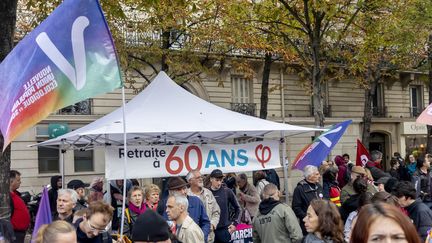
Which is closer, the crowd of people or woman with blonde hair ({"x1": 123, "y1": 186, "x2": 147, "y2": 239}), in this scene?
the crowd of people

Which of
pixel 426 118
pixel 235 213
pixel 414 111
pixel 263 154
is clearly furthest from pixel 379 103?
pixel 235 213

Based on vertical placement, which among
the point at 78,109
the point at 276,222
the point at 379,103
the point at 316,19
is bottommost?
the point at 276,222

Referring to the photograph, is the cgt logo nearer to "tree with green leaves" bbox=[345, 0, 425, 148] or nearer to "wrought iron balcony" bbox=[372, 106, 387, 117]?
"tree with green leaves" bbox=[345, 0, 425, 148]

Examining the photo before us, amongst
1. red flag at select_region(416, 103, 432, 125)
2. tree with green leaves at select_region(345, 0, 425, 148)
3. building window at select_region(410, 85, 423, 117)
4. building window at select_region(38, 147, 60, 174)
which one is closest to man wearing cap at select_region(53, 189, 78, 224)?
red flag at select_region(416, 103, 432, 125)

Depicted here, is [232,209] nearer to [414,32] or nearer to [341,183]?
[341,183]

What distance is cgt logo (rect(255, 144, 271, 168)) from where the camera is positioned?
10335mm

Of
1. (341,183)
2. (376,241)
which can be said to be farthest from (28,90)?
(341,183)

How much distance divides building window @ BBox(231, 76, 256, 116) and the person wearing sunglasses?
23.5 meters

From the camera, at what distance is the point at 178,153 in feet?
Result: 31.7

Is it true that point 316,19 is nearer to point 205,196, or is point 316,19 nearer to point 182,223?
point 205,196

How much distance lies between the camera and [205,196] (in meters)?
8.60

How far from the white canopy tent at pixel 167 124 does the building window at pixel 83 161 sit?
14923 mm

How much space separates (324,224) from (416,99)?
34.3 meters

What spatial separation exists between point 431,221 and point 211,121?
4.60 metres
